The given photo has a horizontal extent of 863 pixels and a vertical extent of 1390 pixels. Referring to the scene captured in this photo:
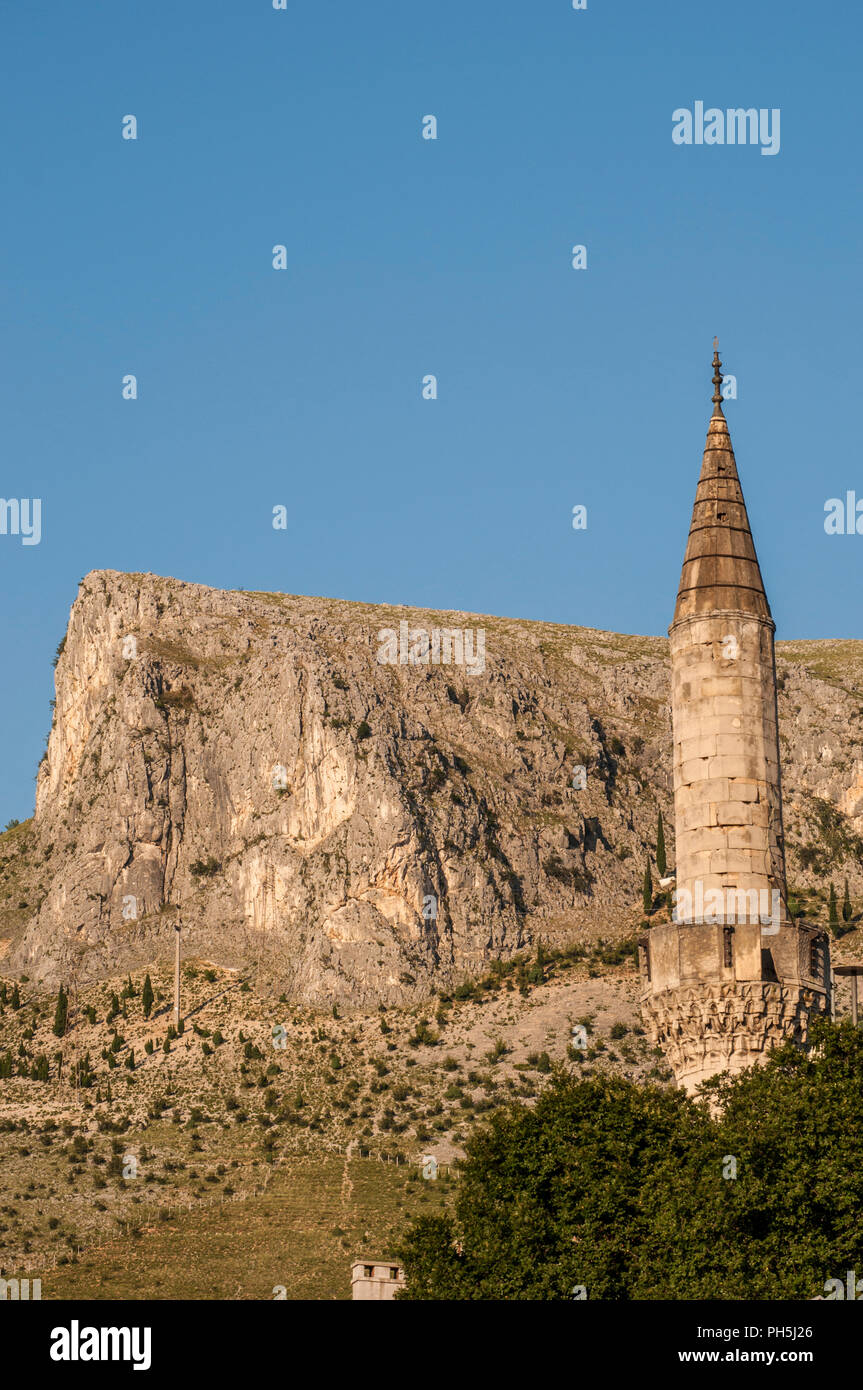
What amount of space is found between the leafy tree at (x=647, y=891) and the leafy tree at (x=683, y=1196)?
98.3m

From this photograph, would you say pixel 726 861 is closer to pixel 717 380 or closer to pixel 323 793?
→ pixel 717 380

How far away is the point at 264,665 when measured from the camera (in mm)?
169625

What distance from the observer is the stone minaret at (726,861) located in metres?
36.0

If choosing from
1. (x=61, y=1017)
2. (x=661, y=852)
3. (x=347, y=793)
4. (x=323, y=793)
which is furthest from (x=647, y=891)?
(x=61, y=1017)

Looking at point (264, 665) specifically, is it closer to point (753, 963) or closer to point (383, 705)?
point (383, 705)

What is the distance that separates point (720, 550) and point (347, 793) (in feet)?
398

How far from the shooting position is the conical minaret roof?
127 feet

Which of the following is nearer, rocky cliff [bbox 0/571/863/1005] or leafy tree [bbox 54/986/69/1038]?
leafy tree [bbox 54/986/69/1038]

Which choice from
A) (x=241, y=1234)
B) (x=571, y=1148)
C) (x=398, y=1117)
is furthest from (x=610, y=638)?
(x=571, y=1148)

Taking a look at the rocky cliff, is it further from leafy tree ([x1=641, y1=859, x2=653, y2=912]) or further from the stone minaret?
the stone minaret

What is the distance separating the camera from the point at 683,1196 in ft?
124

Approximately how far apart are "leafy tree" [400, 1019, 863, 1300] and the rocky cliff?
330 ft

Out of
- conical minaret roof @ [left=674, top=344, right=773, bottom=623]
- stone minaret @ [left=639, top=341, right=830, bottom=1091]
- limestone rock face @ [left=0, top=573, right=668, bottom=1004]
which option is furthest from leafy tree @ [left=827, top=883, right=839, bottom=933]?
stone minaret @ [left=639, top=341, right=830, bottom=1091]
